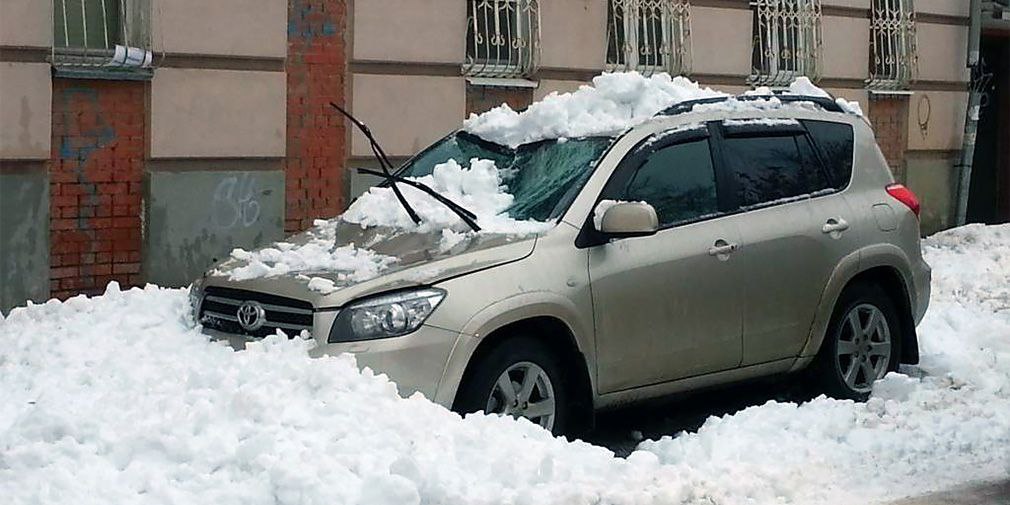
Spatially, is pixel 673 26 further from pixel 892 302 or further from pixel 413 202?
pixel 413 202

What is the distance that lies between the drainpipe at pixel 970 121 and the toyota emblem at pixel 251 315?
12.3 meters

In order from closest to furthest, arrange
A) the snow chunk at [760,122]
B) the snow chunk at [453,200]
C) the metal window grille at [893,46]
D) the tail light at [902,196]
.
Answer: the snow chunk at [453,200] < the snow chunk at [760,122] < the tail light at [902,196] < the metal window grille at [893,46]

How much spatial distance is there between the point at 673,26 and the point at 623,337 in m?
7.60

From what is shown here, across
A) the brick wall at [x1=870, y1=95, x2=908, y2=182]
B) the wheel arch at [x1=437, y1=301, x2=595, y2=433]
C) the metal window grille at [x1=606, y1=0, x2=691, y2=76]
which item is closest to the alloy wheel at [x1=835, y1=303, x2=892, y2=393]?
the wheel arch at [x1=437, y1=301, x2=595, y2=433]

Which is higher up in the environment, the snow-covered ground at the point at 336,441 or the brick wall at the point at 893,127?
the brick wall at the point at 893,127

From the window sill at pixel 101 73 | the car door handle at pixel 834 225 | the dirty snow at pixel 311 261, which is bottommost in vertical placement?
the dirty snow at pixel 311 261

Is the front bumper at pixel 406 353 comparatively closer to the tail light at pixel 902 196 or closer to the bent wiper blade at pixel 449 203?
the bent wiper blade at pixel 449 203

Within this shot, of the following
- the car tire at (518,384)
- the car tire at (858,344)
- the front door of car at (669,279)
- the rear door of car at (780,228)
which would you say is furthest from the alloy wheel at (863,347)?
the car tire at (518,384)

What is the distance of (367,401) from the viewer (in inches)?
239

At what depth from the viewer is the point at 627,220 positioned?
23.0 feet

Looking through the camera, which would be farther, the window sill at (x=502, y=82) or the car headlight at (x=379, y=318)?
the window sill at (x=502, y=82)

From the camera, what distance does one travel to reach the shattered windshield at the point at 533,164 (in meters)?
7.31

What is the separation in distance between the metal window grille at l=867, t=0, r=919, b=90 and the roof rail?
7716mm

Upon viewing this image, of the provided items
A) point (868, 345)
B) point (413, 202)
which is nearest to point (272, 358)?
point (413, 202)
